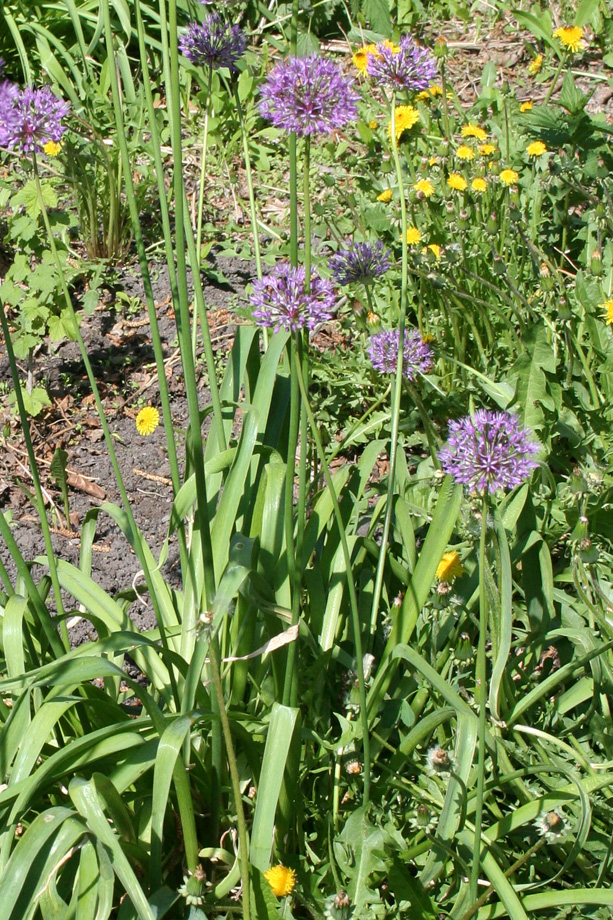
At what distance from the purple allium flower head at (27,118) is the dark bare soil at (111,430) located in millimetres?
985

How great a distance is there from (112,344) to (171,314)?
0.87 feet

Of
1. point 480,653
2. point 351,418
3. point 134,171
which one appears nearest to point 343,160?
point 134,171

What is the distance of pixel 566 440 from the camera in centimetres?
249

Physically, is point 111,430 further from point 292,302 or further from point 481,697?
point 481,697

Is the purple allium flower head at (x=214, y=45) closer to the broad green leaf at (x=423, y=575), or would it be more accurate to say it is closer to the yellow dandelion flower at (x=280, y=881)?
the broad green leaf at (x=423, y=575)

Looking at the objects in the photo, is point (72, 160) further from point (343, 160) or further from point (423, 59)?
point (423, 59)

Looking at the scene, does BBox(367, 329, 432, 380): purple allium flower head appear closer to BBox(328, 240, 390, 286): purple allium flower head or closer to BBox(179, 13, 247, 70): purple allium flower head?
BBox(328, 240, 390, 286): purple allium flower head

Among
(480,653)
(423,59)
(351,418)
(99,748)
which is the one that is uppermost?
(423,59)

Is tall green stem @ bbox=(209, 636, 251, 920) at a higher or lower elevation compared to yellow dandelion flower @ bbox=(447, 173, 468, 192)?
lower

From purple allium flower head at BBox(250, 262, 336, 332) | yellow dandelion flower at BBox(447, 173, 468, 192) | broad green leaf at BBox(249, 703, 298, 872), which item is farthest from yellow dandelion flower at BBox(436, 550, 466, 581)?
yellow dandelion flower at BBox(447, 173, 468, 192)

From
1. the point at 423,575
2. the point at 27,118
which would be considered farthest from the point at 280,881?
the point at 27,118

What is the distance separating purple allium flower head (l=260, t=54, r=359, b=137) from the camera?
1.34 m

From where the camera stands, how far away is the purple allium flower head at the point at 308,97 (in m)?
1.34

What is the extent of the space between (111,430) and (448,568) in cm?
156
